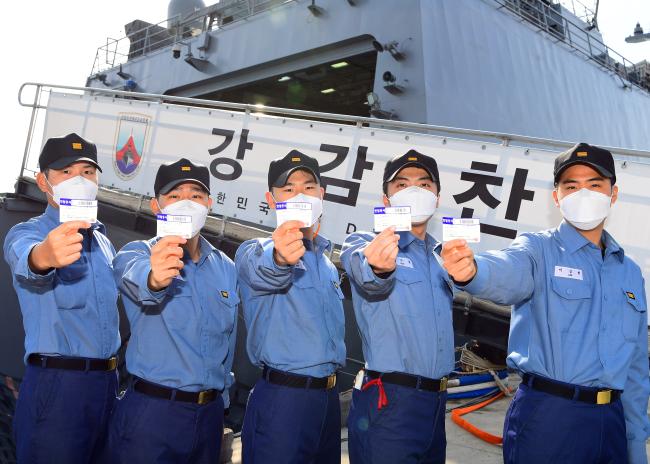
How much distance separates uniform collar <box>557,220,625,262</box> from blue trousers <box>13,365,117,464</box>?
243cm

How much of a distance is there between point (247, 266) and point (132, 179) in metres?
3.93

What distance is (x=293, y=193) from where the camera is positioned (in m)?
2.68

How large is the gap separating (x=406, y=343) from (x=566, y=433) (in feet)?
2.47

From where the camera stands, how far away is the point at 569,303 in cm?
236

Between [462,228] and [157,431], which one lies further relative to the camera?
[157,431]

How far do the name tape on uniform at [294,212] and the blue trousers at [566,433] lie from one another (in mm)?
1234

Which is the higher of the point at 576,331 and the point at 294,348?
the point at 576,331

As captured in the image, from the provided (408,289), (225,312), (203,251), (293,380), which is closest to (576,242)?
(408,289)

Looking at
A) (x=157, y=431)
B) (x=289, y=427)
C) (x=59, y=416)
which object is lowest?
(x=59, y=416)

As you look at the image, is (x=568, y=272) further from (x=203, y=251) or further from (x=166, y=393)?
(x=166, y=393)

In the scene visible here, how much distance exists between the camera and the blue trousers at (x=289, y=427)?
8.30ft

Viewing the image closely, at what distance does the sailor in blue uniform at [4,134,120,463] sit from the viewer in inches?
106

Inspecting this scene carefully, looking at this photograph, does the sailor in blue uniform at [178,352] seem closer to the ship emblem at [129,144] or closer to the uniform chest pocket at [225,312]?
the uniform chest pocket at [225,312]

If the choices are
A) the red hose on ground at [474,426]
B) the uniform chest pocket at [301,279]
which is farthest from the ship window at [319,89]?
the uniform chest pocket at [301,279]
